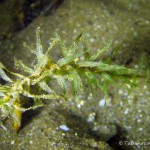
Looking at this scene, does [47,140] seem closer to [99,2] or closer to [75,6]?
[75,6]

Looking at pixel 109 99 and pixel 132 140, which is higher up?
pixel 109 99

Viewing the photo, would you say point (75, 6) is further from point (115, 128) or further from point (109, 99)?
point (115, 128)

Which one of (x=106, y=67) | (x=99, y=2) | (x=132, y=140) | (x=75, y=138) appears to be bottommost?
(x=132, y=140)

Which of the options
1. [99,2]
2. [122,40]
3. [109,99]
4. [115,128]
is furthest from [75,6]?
[115,128]

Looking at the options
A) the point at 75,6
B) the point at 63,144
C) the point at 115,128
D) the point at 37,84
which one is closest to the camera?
the point at 37,84

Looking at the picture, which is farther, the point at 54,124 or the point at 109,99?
the point at 109,99

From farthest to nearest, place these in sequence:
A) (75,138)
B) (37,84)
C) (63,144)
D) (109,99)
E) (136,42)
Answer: (136,42)
(109,99)
(75,138)
(63,144)
(37,84)

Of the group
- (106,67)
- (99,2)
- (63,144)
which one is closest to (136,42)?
(99,2)
